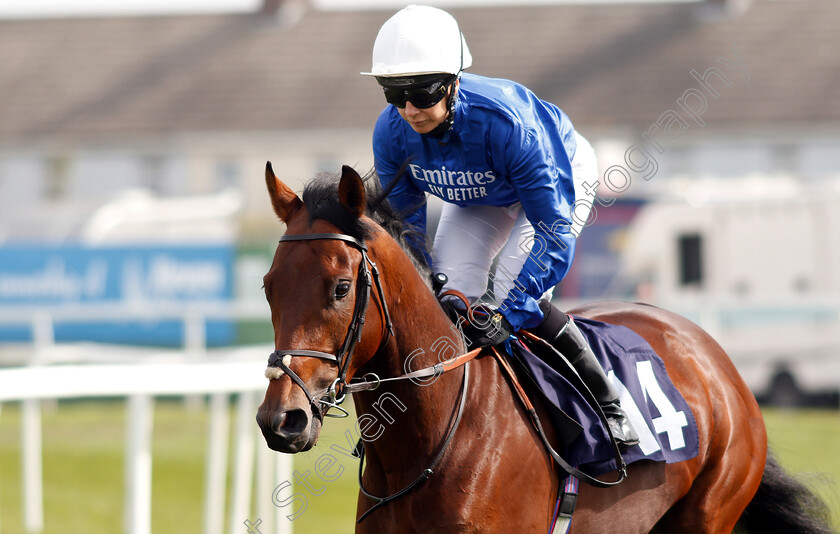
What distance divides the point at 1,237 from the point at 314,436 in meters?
20.5

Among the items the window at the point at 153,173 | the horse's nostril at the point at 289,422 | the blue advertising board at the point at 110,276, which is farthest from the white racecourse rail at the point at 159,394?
the window at the point at 153,173

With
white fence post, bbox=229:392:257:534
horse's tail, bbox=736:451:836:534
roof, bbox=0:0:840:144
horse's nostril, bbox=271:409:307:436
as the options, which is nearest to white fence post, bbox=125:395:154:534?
white fence post, bbox=229:392:257:534

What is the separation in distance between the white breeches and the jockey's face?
492mm

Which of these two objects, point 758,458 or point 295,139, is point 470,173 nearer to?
point 758,458

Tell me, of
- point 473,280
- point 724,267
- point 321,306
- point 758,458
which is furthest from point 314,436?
point 724,267

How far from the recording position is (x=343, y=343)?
8.93 feet

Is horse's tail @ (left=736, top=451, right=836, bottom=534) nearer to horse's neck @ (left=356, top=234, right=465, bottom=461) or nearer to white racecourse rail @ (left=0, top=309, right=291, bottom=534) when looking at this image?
horse's neck @ (left=356, top=234, right=465, bottom=461)

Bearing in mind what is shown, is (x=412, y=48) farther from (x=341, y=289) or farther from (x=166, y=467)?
(x=166, y=467)

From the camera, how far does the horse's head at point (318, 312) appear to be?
2561mm

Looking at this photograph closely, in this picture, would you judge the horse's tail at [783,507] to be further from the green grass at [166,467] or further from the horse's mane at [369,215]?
the horse's mane at [369,215]

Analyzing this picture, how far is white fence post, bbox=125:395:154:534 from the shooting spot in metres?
4.04

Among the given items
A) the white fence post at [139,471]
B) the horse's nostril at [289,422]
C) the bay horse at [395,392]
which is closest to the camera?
the horse's nostril at [289,422]

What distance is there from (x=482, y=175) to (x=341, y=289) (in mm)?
863

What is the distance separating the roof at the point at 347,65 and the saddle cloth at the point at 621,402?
80.4 feet
